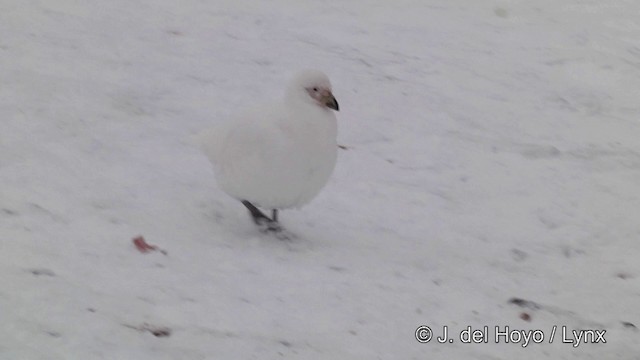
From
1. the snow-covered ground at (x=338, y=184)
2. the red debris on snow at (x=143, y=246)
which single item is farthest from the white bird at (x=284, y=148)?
the red debris on snow at (x=143, y=246)

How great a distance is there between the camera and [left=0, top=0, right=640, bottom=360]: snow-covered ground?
3430mm

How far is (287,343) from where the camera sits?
10.8ft

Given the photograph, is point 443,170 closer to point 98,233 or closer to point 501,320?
point 501,320

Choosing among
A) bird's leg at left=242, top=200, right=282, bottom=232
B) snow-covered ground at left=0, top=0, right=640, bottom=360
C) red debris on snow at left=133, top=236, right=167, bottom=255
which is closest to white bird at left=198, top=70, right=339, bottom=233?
bird's leg at left=242, top=200, right=282, bottom=232

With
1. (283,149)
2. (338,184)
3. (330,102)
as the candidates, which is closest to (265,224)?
(283,149)

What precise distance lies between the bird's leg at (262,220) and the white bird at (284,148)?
5.5 inches

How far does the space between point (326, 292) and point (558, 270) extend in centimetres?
126

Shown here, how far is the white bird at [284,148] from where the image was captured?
4.01 m

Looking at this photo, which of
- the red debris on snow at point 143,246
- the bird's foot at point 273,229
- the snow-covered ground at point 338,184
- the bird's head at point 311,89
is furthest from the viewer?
the bird's foot at point 273,229

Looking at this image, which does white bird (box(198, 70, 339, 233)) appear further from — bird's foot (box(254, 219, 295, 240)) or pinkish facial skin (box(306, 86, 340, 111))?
bird's foot (box(254, 219, 295, 240))

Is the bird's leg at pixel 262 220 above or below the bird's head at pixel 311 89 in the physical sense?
below

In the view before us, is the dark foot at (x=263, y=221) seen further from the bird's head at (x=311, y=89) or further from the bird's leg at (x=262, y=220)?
the bird's head at (x=311, y=89)

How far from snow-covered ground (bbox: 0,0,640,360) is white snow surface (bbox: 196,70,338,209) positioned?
0.27 m

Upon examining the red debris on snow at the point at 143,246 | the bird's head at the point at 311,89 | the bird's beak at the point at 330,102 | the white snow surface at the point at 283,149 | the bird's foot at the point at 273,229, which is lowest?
the bird's foot at the point at 273,229
